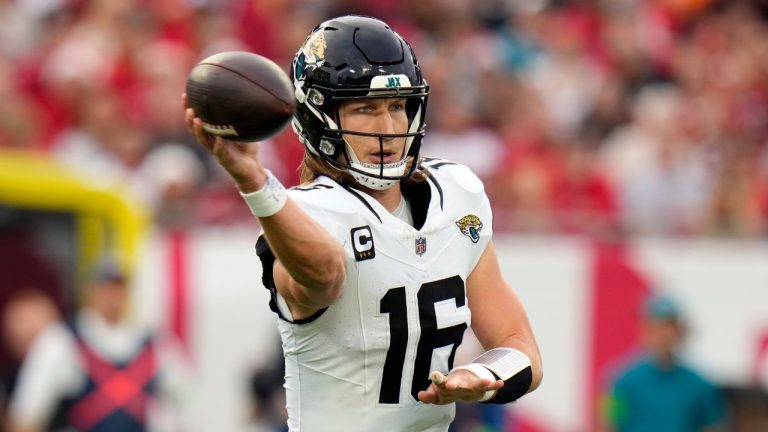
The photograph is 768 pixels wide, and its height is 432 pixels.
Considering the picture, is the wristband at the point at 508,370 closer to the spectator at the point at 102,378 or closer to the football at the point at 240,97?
the football at the point at 240,97

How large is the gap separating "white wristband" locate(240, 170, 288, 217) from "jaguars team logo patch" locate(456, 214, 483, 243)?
646 millimetres

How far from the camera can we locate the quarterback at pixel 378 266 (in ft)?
11.5

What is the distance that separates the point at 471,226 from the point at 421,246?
0.63 ft

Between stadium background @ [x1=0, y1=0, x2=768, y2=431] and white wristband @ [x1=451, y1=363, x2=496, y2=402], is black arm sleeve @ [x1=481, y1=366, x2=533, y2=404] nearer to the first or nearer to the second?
white wristband @ [x1=451, y1=363, x2=496, y2=402]

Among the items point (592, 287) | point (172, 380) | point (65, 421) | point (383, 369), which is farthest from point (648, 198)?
point (383, 369)

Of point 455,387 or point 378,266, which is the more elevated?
point 378,266

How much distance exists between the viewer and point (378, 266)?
11.5 feet

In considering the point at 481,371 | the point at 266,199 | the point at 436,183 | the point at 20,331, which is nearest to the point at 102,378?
the point at 20,331

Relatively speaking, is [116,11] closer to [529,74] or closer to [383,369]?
[529,74]

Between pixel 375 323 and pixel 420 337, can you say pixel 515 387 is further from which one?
pixel 375 323

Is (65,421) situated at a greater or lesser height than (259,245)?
lesser

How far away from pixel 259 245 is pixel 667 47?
8.61 metres

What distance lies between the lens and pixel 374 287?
351cm

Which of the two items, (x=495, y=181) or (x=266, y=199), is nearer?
(x=266, y=199)
